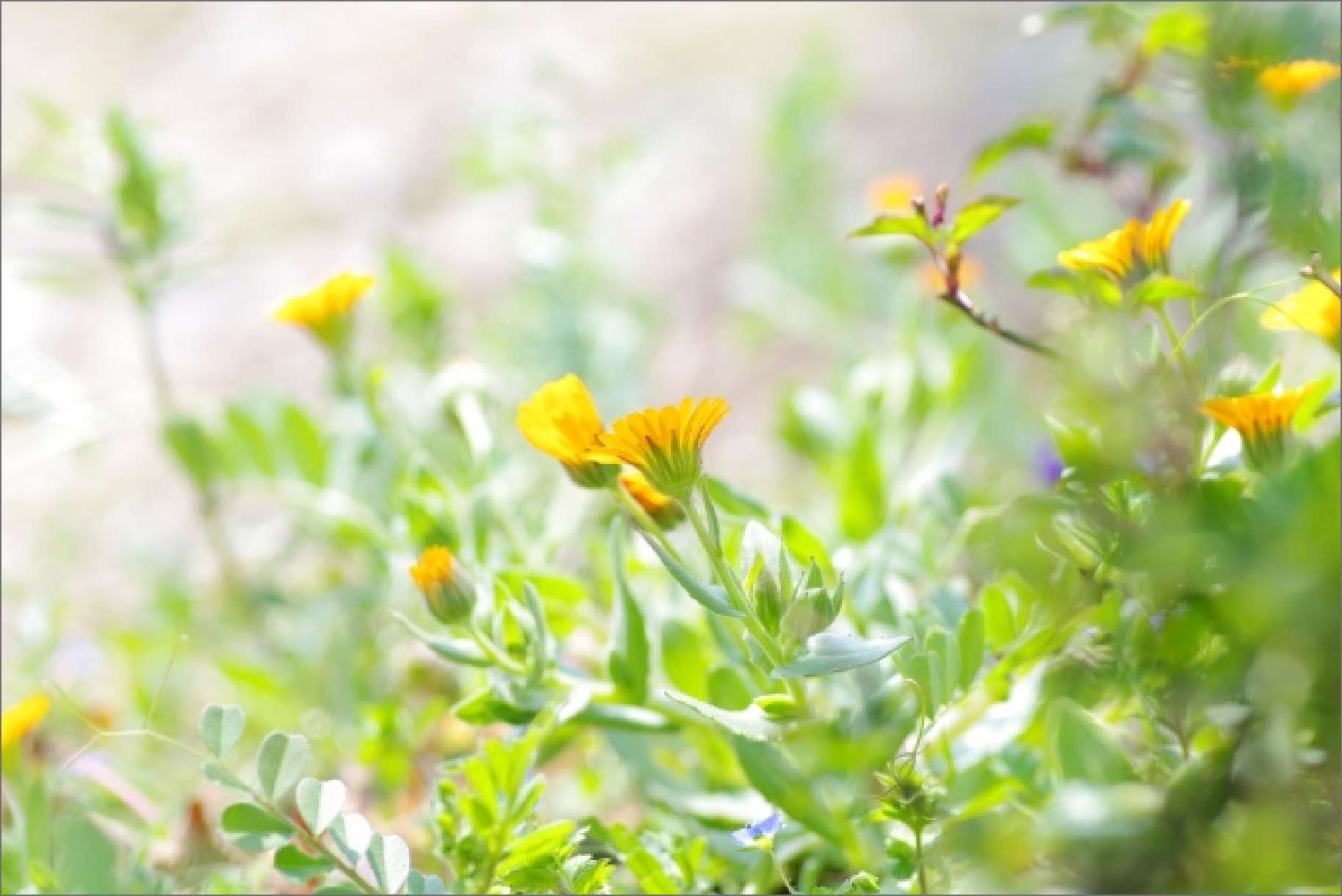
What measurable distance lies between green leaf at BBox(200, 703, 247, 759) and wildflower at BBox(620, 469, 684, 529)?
0.57ft

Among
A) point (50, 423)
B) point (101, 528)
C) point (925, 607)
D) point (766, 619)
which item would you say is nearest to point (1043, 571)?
point (925, 607)

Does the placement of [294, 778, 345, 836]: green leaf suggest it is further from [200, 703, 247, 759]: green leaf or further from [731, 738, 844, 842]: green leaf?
[731, 738, 844, 842]: green leaf

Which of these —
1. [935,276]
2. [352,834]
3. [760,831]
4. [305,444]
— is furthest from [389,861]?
[935,276]

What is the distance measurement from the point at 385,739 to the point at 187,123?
4.42ft

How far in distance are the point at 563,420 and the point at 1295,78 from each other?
14.8 inches

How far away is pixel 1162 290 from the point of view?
52cm

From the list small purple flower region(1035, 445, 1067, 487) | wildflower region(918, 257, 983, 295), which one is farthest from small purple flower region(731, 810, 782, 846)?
wildflower region(918, 257, 983, 295)

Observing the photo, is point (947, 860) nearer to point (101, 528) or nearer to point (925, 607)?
point (925, 607)

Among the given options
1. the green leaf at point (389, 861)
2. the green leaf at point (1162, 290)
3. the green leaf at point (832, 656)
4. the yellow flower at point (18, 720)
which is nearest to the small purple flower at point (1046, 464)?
the green leaf at point (1162, 290)

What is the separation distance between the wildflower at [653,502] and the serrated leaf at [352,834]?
0.17 m

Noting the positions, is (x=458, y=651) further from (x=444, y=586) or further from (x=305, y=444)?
(x=305, y=444)

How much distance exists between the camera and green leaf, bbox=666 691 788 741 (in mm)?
431

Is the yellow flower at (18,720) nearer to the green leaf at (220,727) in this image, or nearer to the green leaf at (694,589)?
the green leaf at (220,727)

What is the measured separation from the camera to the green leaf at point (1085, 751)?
1.79ft
